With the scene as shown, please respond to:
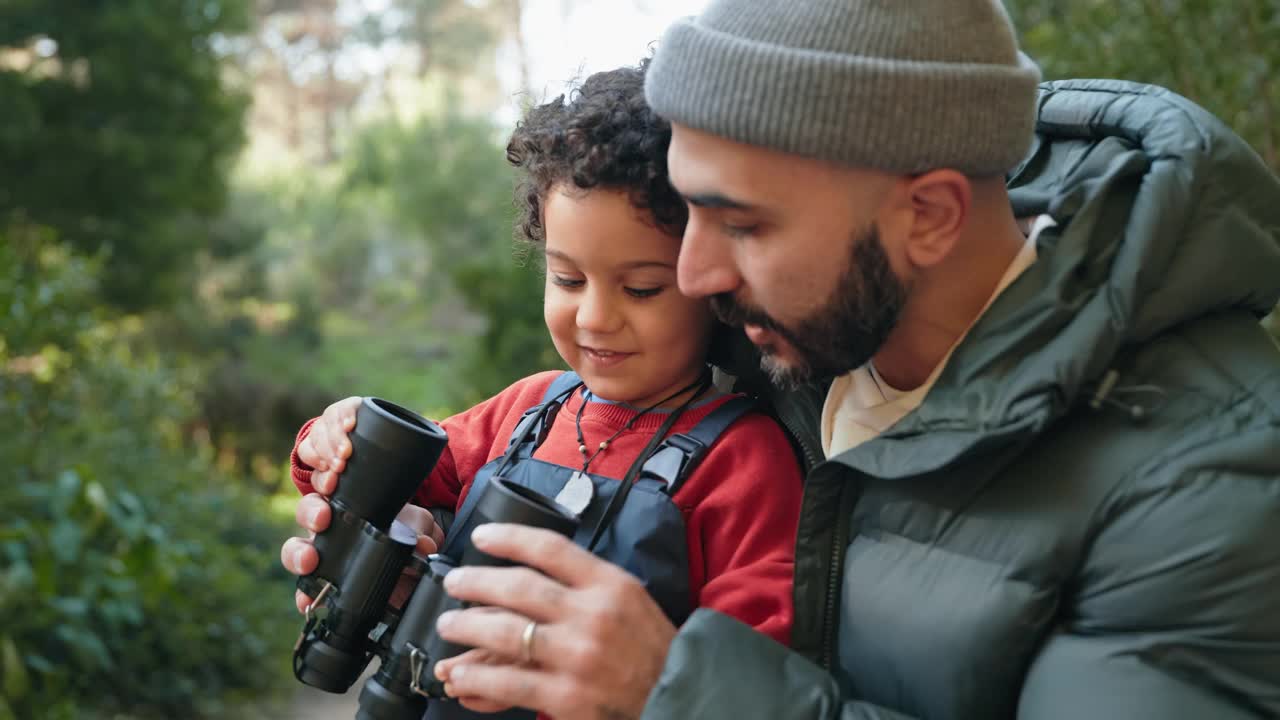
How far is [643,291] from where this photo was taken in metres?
1.72

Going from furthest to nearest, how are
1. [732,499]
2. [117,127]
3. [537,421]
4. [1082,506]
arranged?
[117,127], [537,421], [732,499], [1082,506]

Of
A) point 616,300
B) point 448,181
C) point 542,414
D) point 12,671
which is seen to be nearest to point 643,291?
point 616,300

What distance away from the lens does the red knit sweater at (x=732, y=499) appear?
61.1 inches

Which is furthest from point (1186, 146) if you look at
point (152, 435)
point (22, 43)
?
point (22, 43)

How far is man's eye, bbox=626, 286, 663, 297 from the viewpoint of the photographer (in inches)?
67.6

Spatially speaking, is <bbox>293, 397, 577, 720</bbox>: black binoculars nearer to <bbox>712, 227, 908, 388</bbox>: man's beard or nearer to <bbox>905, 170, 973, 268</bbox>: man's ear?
<bbox>712, 227, 908, 388</bbox>: man's beard

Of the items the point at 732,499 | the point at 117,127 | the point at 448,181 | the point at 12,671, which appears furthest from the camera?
the point at 448,181

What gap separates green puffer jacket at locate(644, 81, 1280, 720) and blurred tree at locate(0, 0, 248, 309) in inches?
277

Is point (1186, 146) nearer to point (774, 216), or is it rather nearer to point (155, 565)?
point (774, 216)

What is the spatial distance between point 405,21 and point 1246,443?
24.5 metres

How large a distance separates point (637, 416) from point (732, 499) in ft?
0.80

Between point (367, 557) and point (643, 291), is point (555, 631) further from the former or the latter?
point (643, 291)

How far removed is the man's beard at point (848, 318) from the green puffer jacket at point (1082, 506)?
0.11 metres

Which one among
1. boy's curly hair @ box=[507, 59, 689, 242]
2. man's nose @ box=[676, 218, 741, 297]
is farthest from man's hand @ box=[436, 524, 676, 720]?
boy's curly hair @ box=[507, 59, 689, 242]
